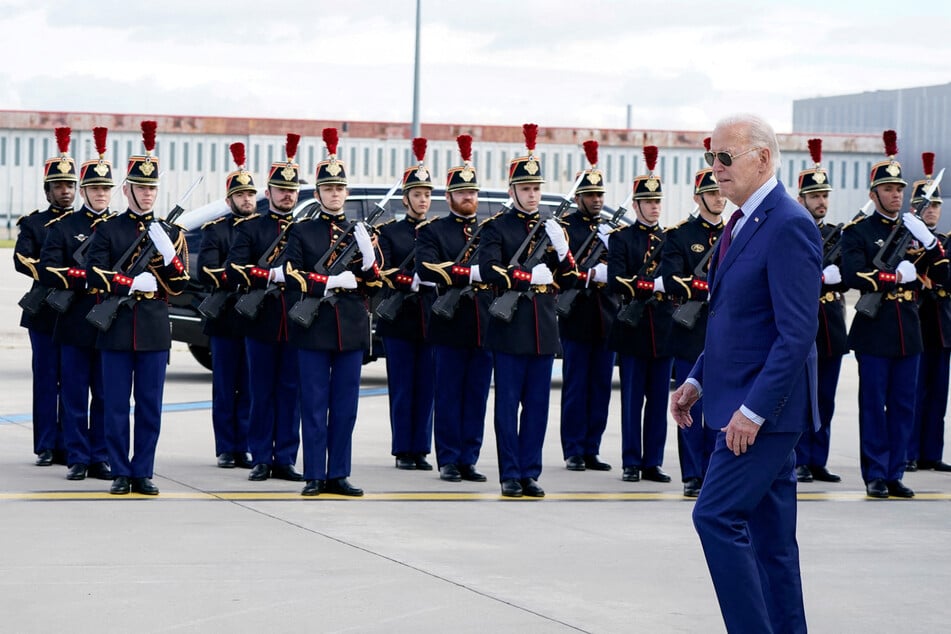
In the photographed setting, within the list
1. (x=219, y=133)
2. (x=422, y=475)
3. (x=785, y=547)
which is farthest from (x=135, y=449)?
(x=219, y=133)

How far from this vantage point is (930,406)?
34.8 ft

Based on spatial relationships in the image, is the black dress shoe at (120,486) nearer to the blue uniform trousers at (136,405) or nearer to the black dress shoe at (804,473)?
the blue uniform trousers at (136,405)

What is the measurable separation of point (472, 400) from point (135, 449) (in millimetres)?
2363

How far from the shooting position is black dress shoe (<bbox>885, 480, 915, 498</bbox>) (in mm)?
9414

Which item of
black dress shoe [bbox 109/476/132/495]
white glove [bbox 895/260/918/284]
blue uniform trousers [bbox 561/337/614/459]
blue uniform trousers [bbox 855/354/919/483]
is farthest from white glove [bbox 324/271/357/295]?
white glove [bbox 895/260/918/284]

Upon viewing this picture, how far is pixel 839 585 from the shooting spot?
266 inches

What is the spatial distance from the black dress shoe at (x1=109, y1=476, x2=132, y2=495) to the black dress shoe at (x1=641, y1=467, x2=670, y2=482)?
3251 millimetres

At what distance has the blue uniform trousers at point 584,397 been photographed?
10656 millimetres

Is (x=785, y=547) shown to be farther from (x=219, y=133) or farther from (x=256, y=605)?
(x=219, y=133)

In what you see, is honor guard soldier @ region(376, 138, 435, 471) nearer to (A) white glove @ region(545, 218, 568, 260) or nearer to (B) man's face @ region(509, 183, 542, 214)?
(B) man's face @ region(509, 183, 542, 214)

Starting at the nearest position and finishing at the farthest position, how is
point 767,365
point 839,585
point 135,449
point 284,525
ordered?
1. point 767,365
2. point 839,585
3. point 284,525
4. point 135,449

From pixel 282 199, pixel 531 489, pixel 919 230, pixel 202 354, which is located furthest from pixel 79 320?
pixel 202 354

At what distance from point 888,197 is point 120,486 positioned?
4769 mm

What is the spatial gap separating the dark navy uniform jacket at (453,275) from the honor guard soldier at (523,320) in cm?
49
